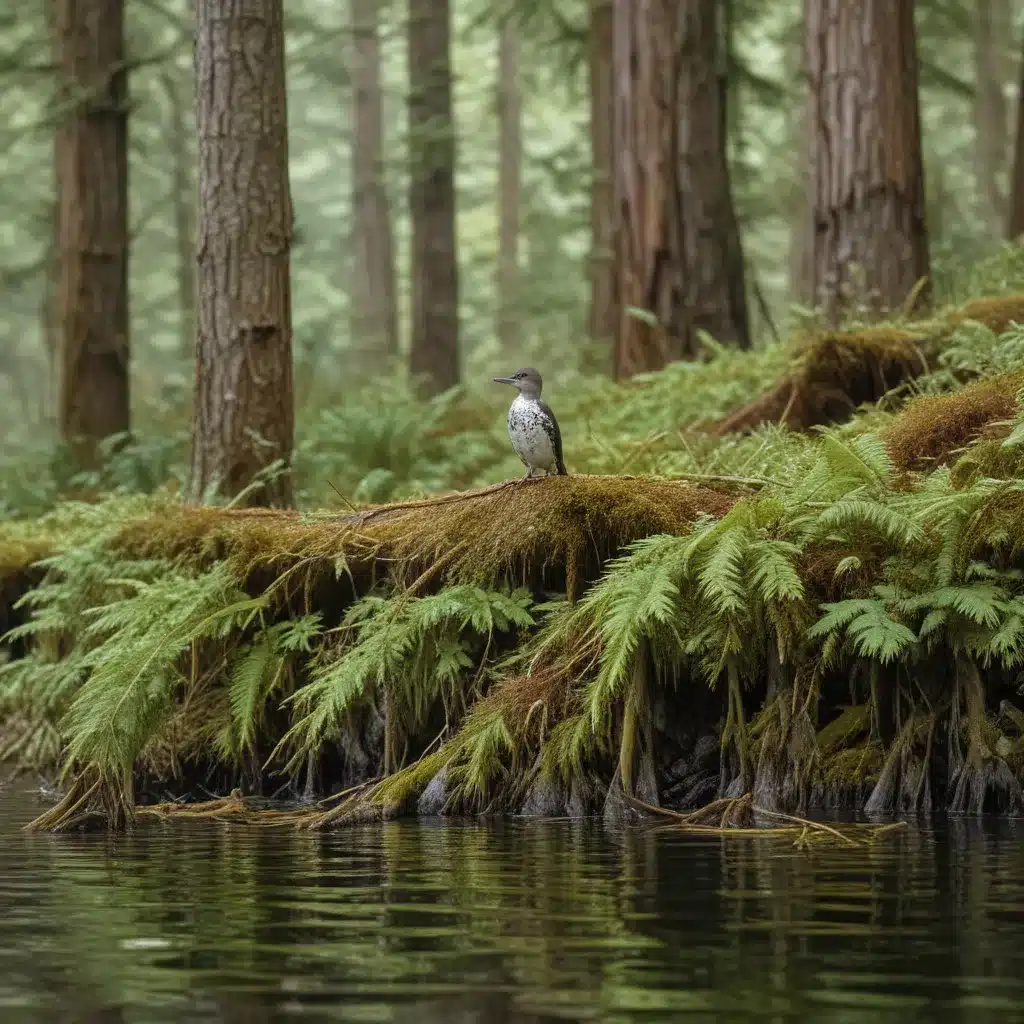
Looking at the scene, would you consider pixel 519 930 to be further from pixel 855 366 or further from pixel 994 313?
pixel 994 313

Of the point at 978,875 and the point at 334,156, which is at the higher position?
the point at 334,156

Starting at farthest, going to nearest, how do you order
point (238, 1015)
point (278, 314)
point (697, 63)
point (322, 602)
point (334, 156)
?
point (334, 156) → point (697, 63) → point (278, 314) → point (322, 602) → point (238, 1015)

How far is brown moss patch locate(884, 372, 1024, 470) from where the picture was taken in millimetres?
8406

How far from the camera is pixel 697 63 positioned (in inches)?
606

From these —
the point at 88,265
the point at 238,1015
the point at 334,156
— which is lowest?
the point at 238,1015

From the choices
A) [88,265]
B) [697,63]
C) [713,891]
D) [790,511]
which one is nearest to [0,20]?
[88,265]

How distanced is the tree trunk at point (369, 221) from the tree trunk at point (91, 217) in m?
11.5

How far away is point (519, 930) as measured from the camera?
441cm

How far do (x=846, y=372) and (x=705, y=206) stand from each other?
186 inches

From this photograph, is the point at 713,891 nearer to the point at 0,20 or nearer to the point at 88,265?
the point at 88,265

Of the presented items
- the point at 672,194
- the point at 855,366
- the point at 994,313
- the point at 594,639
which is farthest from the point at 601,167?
the point at 594,639

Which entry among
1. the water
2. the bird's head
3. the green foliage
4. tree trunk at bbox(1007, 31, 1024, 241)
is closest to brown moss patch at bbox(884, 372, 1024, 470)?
the bird's head

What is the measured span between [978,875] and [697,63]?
1146 centimetres

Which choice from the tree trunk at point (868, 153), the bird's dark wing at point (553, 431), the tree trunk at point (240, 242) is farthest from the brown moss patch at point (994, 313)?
the tree trunk at point (240, 242)
